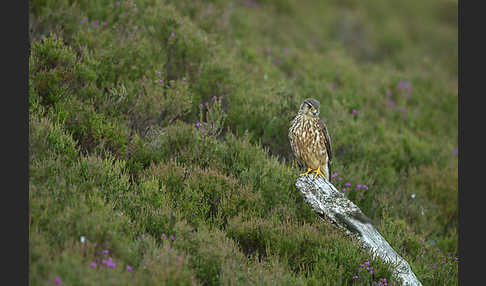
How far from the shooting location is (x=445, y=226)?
6.87 meters

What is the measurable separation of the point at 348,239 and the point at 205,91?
3.38m

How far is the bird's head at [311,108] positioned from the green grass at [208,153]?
826 mm

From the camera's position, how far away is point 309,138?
5328 millimetres

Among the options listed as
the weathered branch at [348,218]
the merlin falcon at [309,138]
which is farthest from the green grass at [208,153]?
the merlin falcon at [309,138]

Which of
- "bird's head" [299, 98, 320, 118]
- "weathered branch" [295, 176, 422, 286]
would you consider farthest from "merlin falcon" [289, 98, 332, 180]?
"weathered branch" [295, 176, 422, 286]

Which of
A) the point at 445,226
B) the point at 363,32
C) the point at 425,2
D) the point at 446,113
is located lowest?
the point at 445,226

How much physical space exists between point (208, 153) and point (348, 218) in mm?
1891

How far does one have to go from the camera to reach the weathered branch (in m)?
4.68

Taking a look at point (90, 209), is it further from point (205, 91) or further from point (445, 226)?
point (445, 226)

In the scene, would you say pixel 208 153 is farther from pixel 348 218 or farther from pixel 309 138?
pixel 348 218

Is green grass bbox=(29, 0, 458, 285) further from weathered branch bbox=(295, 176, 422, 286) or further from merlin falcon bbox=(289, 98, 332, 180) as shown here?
merlin falcon bbox=(289, 98, 332, 180)

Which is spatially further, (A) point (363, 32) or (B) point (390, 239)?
(A) point (363, 32)

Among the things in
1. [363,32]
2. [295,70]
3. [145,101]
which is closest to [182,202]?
[145,101]

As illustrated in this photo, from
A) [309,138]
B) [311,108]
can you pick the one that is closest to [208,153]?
[309,138]
